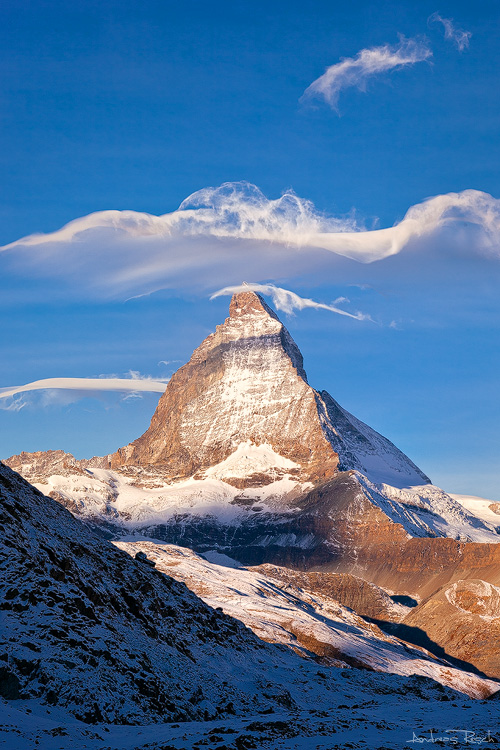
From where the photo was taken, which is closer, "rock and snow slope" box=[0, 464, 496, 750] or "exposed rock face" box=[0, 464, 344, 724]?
"rock and snow slope" box=[0, 464, 496, 750]

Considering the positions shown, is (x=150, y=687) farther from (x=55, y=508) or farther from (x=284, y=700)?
(x=55, y=508)

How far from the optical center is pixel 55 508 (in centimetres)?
9238
